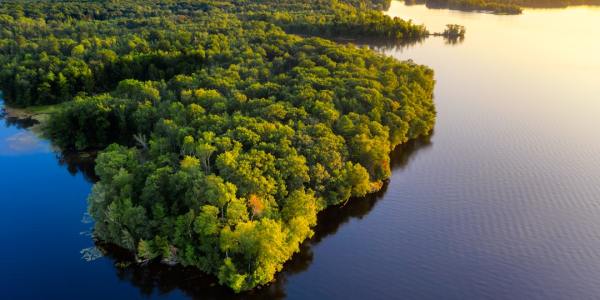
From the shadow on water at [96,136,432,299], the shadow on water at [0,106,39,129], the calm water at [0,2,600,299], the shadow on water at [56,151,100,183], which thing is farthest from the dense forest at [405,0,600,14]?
the shadow on water at [96,136,432,299]

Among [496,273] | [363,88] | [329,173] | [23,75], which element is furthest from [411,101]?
[23,75]

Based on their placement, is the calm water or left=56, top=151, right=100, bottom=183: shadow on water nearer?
the calm water

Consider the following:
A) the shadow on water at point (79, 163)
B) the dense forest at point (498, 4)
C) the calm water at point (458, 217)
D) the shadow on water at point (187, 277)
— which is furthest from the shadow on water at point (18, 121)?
the dense forest at point (498, 4)

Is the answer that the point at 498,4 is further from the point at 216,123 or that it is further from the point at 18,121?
the point at 18,121

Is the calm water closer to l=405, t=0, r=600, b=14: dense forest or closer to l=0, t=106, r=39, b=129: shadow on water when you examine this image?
l=0, t=106, r=39, b=129: shadow on water

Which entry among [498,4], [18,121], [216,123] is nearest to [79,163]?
[216,123]

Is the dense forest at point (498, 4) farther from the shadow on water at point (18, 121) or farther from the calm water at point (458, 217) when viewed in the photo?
the shadow on water at point (18, 121)

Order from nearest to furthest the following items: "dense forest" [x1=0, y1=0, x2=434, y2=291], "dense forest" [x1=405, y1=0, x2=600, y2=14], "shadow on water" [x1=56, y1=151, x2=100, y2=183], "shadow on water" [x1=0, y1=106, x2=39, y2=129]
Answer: "dense forest" [x1=0, y1=0, x2=434, y2=291]
"shadow on water" [x1=56, y1=151, x2=100, y2=183]
"shadow on water" [x1=0, y1=106, x2=39, y2=129]
"dense forest" [x1=405, y1=0, x2=600, y2=14]

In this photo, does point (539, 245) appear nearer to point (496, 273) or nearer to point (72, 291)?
point (496, 273)
